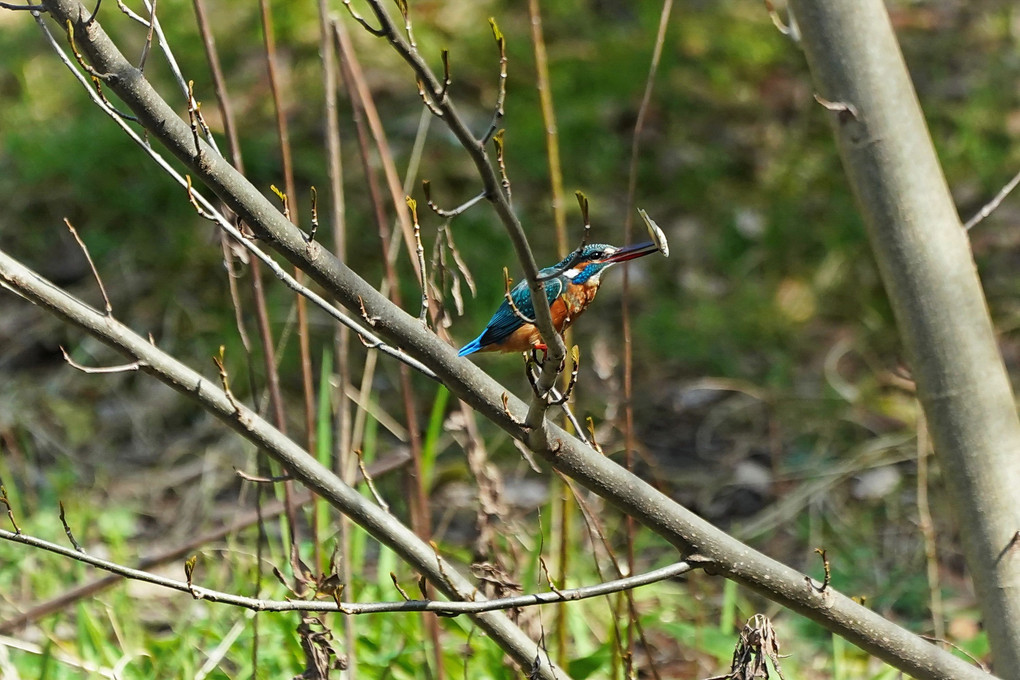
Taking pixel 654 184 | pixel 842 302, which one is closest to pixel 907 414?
pixel 842 302

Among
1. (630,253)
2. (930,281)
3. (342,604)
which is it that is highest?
(930,281)

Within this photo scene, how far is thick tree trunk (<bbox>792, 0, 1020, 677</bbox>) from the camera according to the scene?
190 centimetres

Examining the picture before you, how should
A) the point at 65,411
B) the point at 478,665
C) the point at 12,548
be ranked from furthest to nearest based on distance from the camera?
the point at 65,411
the point at 12,548
the point at 478,665

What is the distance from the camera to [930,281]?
192 centimetres

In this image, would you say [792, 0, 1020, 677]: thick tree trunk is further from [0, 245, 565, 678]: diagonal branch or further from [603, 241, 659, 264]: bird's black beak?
[0, 245, 565, 678]: diagonal branch

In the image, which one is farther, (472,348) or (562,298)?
(472,348)

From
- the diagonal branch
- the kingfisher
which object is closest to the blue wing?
the kingfisher

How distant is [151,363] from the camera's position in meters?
1.44

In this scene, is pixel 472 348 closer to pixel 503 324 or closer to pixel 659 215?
pixel 503 324

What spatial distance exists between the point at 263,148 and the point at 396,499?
231 centimetres

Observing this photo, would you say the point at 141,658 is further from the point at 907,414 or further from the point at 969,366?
the point at 907,414

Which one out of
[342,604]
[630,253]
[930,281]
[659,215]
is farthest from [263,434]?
[659,215]

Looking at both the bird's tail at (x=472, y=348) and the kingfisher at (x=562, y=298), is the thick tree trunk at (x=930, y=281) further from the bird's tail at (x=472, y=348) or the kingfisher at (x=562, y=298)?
the bird's tail at (x=472, y=348)

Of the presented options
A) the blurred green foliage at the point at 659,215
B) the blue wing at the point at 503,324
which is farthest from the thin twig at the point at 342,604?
the blurred green foliage at the point at 659,215
